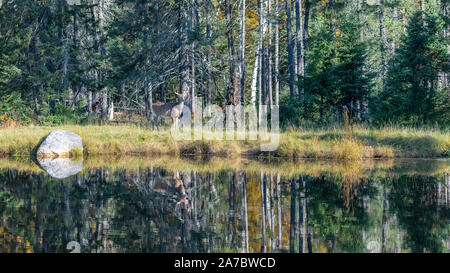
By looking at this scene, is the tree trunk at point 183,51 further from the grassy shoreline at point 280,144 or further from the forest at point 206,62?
the grassy shoreline at point 280,144

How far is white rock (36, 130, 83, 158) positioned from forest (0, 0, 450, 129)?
174 inches

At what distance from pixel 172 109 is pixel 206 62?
3875 millimetres

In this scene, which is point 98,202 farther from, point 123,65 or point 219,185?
point 123,65

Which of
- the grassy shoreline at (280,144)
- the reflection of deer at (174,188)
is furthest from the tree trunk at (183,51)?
the reflection of deer at (174,188)

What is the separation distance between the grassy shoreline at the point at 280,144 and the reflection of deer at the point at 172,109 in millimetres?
1217

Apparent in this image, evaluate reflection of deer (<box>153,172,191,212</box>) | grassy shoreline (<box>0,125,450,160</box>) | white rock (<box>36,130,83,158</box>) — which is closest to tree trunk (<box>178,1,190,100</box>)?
grassy shoreline (<box>0,125,450,160</box>)

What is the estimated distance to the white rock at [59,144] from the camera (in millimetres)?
19391

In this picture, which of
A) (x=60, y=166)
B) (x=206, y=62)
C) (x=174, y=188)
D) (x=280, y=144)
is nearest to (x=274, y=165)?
(x=280, y=144)

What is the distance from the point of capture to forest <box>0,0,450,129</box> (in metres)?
20.4

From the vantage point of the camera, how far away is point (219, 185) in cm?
1273

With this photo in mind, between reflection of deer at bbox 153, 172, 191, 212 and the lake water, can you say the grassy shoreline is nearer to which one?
the lake water

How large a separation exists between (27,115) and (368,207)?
20.5 meters
